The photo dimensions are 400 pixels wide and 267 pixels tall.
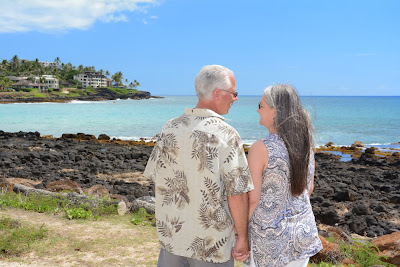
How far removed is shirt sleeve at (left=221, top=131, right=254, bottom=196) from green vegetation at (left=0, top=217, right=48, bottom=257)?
391 cm

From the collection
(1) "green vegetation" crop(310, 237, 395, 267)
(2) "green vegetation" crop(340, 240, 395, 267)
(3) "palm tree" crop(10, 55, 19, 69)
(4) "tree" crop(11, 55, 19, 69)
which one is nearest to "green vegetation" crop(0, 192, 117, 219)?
(1) "green vegetation" crop(310, 237, 395, 267)

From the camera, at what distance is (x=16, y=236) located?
5.59 meters

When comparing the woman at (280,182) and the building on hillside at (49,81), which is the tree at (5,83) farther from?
the woman at (280,182)

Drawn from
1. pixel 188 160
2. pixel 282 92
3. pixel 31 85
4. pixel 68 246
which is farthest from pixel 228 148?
pixel 31 85

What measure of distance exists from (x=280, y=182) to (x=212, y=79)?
783mm

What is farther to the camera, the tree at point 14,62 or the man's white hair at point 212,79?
the tree at point 14,62

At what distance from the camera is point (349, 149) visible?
26.2 m

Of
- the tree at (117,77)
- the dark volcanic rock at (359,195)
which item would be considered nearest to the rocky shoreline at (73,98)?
the tree at (117,77)

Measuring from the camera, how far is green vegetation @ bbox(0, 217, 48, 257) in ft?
17.5

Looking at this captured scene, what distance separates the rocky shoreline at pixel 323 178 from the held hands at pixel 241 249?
6.37 meters

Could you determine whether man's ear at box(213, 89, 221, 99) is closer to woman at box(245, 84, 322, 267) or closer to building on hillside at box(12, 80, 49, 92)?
woman at box(245, 84, 322, 267)

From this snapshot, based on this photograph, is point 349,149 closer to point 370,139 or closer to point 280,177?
point 370,139

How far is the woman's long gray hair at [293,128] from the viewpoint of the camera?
2.59m

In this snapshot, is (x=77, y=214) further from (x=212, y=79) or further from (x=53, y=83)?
(x=53, y=83)
